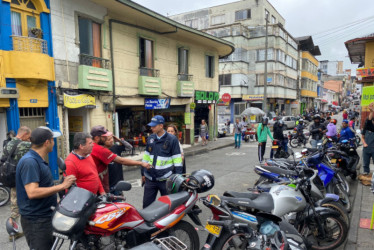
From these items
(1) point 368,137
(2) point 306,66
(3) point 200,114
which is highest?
(2) point 306,66

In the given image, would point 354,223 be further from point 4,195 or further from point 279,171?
point 4,195

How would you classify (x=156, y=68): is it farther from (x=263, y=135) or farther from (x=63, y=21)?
(x=263, y=135)

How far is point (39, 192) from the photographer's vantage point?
253cm

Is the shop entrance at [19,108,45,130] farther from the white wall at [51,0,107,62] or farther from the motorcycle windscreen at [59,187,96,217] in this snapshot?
the motorcycle windscreen at [59,187,96,217]

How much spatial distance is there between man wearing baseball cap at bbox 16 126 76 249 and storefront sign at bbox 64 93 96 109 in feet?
21.8

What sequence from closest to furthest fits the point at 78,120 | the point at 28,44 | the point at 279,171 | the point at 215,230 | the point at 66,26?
the point at 215,230
the point at 279,171
the point at 28,44
the point at 66,26
the point at 78,120

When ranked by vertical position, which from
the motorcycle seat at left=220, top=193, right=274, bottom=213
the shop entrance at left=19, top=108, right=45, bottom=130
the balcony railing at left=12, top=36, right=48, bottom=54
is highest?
the balcony railing at left=12, top=36, right=48, bottom=54

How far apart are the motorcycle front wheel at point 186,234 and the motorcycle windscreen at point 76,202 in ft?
4.09

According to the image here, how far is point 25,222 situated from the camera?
2678mm

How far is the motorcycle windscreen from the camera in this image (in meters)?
2.46

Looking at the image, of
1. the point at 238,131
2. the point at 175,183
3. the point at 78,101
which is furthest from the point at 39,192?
the point at 238,131

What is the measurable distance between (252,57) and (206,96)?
689 inches

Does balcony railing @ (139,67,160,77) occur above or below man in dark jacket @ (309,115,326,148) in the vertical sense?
above

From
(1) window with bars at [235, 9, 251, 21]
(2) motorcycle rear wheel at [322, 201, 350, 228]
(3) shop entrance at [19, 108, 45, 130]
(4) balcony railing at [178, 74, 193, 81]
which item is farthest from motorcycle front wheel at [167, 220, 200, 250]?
(1) window with bars at [235, 9, 251, 21]
